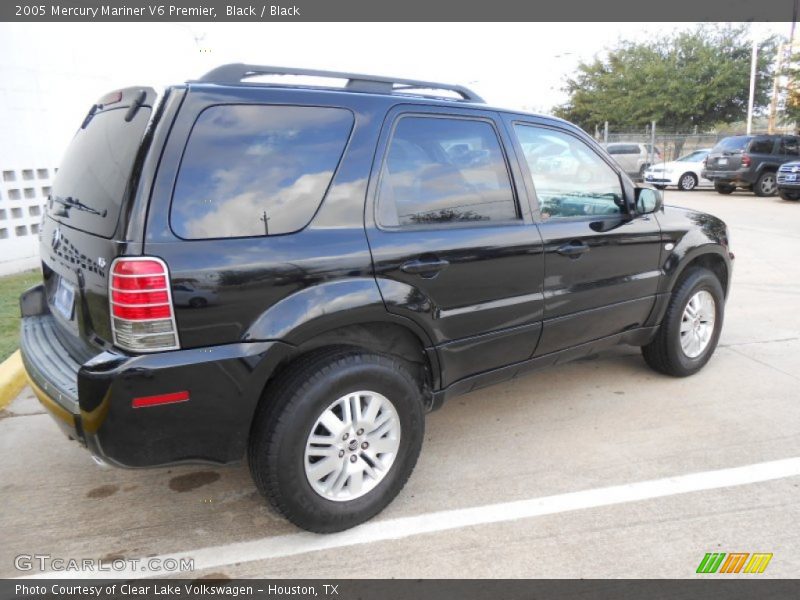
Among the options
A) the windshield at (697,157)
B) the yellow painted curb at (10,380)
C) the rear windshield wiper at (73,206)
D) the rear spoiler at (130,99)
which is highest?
the windshield at (697,157)

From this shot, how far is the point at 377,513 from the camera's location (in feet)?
9.25

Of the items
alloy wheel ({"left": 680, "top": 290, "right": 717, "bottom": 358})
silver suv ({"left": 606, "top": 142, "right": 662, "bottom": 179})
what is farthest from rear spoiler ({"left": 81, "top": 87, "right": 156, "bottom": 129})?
silver suv ({"left": 606, "top": 142, "right": 662, "bottom": 179})

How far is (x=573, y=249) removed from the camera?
11.2 ft

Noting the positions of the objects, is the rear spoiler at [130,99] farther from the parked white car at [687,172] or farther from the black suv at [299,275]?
the parked white car at [687,172]

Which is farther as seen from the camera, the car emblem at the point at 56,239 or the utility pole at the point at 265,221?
the car emblem at the point at 56,239

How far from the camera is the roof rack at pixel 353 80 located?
8.21 ft

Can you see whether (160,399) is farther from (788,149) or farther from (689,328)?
(788,149)

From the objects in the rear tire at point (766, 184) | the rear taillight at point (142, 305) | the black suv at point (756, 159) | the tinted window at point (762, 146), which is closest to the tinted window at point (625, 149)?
the black suv at point (756, 159)

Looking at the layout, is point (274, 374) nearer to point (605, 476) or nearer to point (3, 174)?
point (605, 476)

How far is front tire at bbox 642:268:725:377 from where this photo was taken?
4.18m

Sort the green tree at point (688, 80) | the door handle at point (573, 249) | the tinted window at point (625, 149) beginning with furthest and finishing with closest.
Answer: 1. the green tree at point (688, 80)
2. the tinted window at point (625, 149)
3. the door handle at point (573, 249)

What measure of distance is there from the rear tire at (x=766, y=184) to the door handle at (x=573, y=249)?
1810 centimetres

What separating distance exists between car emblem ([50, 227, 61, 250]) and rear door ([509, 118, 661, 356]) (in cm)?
237

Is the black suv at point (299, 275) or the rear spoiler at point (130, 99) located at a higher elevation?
the rear spoiler at point (130, 99)
